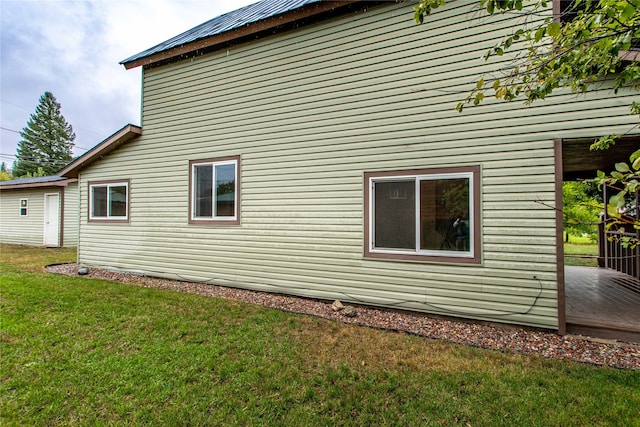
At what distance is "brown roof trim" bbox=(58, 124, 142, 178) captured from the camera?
7047 millimetres

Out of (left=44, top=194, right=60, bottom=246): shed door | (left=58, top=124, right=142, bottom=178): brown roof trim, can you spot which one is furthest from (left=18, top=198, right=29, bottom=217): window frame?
(left=58, top=124, right=142, bottom=178): brown roof trim

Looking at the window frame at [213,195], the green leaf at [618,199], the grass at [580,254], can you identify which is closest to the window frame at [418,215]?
the window frame at [213,195]

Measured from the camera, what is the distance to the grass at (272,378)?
7.59 feet

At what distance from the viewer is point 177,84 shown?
682 cm

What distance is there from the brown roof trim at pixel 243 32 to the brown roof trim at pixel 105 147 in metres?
1.68

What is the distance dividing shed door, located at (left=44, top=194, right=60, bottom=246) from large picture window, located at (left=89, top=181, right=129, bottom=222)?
7.09m

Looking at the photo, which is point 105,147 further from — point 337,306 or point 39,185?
point 39,185

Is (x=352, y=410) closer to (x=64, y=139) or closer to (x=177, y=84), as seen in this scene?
(x=177, y=84)

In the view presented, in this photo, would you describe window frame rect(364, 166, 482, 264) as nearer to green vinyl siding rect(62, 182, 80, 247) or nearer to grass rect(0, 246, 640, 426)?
grass rect(0, 246, 640, 426)

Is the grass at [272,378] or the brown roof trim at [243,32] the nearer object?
the grass at [272,378]

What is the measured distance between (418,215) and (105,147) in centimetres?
A: 771

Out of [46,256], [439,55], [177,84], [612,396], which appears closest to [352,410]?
[612,396]

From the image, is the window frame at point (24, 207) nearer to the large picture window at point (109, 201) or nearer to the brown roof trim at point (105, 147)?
the brown roof trim at point (105, 147)

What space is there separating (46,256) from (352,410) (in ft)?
40.7
